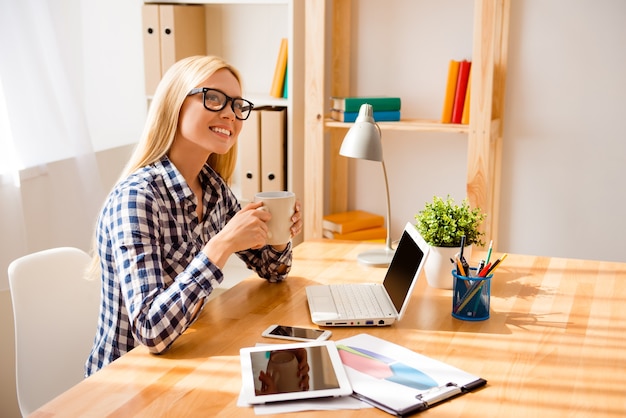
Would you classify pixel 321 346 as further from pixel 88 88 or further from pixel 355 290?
pixel 88 88

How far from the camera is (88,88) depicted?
11.7 feet

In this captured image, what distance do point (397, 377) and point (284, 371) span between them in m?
0.22

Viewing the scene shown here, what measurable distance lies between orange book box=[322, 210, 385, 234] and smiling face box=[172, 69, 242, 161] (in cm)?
141

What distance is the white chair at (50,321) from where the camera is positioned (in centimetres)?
189

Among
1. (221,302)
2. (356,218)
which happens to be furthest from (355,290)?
(356,218)

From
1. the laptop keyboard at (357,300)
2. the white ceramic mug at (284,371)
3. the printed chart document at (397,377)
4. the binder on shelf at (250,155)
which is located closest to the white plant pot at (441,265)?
the laptop keyboard at (357,300)

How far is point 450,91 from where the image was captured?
9.80 ft

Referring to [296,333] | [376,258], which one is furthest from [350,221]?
[296,333]

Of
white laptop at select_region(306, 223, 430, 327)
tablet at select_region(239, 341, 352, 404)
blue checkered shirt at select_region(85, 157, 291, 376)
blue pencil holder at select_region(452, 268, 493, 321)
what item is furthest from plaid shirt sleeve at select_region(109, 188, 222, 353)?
blue pencil holder at select_region(452, 268, 493, 321)

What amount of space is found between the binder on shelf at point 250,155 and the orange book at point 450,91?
→ 797 millimetres

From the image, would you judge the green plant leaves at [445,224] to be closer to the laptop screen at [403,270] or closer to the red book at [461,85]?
the laptop screen at [403,270]

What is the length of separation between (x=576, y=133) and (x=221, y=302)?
184 centimetres

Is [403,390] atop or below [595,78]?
below

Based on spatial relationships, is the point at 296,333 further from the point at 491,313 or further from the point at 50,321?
the point at 50,321
